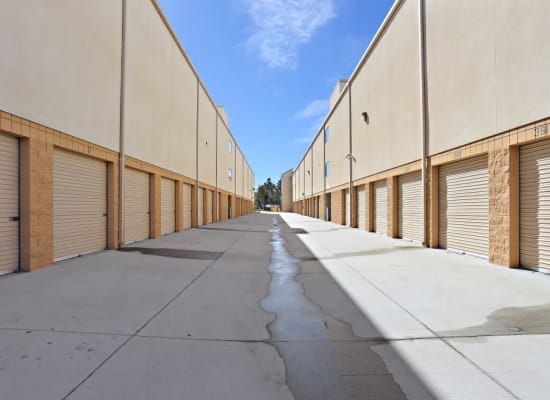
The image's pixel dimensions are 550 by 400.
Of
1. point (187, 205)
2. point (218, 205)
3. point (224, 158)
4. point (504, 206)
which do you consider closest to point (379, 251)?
point (504, 206)

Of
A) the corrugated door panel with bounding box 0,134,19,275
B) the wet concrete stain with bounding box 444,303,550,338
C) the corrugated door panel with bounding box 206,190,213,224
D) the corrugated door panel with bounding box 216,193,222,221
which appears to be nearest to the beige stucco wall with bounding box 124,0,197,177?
the corrugated door panel with bounding box 0,134,19,275

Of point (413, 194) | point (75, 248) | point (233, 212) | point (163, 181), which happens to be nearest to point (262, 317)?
point (75, 248)

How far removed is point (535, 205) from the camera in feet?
21.7

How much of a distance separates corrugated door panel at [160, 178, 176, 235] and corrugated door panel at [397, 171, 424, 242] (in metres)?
10.7

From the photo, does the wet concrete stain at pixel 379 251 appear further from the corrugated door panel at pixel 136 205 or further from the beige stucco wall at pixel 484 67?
the corrugated door panel at pixel 136 205

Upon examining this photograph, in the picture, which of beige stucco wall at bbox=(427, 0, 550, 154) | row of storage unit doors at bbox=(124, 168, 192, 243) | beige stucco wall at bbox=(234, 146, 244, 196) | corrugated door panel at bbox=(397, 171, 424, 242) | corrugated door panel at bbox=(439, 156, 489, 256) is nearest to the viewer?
beige stucco wall at bbox=(427, 0, 550, 154)

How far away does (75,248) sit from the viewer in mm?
8156

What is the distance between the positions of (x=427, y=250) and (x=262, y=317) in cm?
755

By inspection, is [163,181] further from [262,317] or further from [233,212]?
[233,212]

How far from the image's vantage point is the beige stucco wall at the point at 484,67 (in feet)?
20.6

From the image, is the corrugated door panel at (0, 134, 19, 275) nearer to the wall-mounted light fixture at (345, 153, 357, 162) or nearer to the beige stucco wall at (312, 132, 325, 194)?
the wall-mounted light fixture at (345, 153, 357, 162)

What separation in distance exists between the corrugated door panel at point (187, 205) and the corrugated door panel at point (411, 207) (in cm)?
1167

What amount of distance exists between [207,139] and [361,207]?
12585 mm

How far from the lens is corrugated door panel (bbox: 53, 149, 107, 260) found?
750 centimetres
